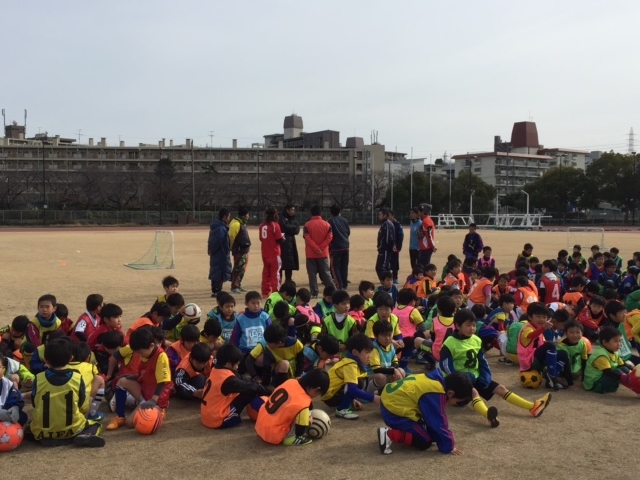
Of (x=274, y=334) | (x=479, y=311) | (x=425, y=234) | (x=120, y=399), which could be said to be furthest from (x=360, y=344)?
(x=425, y=234)

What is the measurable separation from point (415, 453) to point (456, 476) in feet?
1.56

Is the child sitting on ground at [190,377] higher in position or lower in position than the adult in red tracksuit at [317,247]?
lower

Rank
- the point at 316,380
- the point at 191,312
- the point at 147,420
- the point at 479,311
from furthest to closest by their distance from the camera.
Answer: the point at 479,311
the point at 191,312
the point at 147,420
the point at 316,380

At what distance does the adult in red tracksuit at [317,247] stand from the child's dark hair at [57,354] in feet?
22.6

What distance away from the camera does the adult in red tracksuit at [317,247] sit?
442 inches

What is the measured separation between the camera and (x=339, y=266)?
12086 mm

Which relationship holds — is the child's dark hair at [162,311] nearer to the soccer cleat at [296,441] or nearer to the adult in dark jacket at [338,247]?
the soccer cleat at [296,441]

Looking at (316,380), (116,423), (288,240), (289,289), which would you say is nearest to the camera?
(316,380)

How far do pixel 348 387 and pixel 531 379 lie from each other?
2.00 meters

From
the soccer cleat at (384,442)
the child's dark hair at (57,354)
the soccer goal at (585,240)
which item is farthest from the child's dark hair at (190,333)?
the soccer goal at (585,240)

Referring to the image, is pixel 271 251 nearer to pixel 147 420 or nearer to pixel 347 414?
pixel 347 414

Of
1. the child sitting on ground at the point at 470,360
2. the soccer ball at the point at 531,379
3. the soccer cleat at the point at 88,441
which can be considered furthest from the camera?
the soccer ball at the point at 531,379

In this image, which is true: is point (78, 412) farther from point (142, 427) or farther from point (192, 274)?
point (192, 274)

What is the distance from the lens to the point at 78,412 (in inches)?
180
